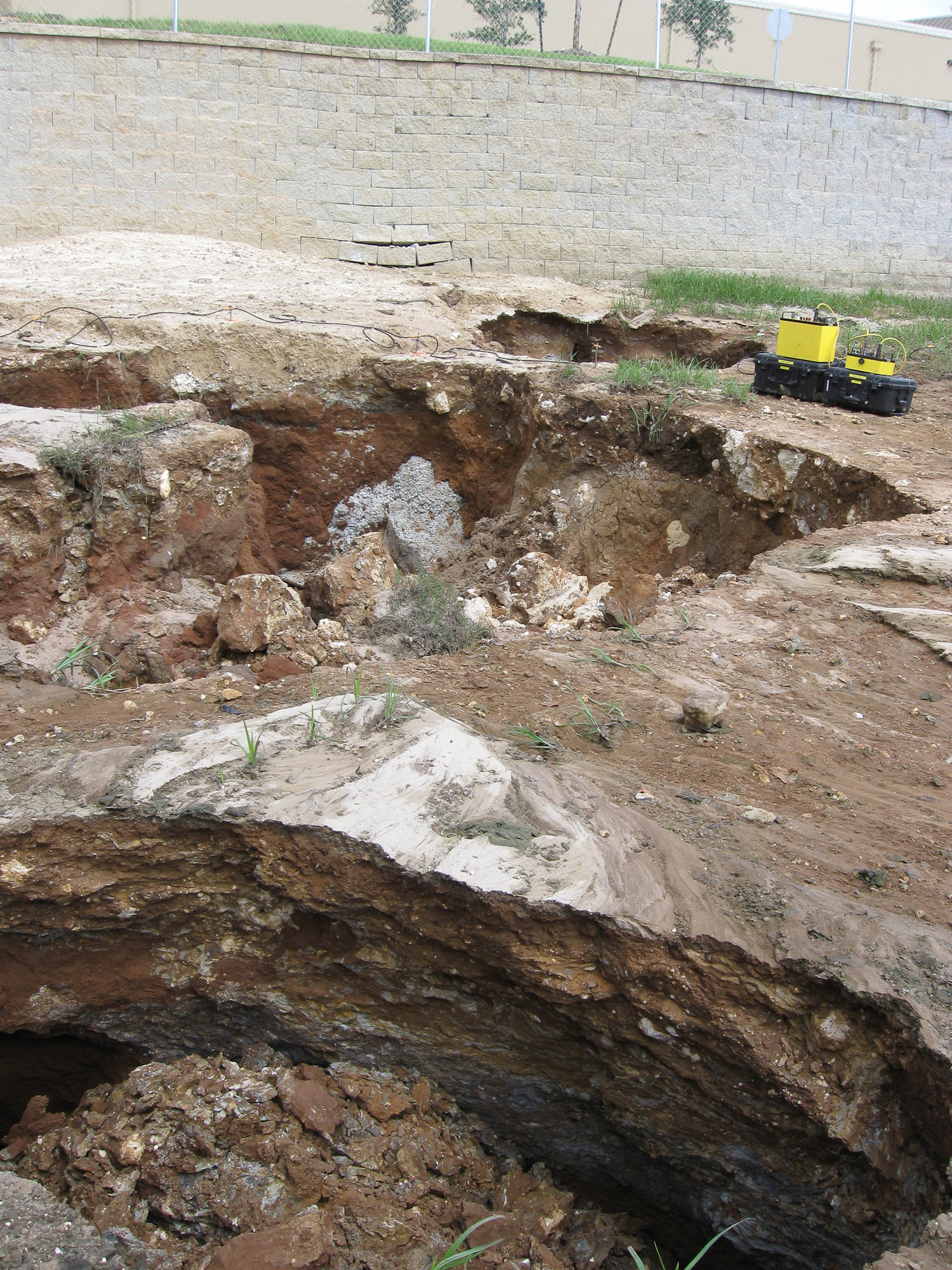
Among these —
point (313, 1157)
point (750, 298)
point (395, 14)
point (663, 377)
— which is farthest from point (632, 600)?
point (395, 14)

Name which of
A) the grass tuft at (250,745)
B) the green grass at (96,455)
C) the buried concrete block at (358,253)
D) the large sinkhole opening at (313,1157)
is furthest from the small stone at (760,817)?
the buried concrete block at (358,253)

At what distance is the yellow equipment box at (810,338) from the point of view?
19.0 ft

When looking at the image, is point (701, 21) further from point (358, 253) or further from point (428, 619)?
point (428, 619)

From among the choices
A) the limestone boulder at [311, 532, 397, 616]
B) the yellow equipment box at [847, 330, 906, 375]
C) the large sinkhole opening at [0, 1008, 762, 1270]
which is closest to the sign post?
the yellow equipment box at [847, 330, 906, 375]

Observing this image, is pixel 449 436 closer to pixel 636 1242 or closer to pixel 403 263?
Result: pixel 403 263

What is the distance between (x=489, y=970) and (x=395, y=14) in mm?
10370

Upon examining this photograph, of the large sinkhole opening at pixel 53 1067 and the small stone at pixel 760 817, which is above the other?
the small stone at pixel 760 817

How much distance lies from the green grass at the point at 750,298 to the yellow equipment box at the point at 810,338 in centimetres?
246

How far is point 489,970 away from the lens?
7.46ft

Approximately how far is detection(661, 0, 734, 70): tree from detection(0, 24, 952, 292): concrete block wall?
1455 millimetres

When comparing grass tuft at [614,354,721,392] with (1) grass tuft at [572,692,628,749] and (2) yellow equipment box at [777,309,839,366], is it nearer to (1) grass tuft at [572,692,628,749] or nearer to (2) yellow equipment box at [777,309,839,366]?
(2) yellow equipment box at [777,309,839,366]

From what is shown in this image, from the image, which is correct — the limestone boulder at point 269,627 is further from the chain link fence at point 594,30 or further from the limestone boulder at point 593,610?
the chain link fence at point 594,30

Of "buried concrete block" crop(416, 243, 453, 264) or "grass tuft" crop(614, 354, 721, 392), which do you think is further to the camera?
"buried concrete block" crop(416, 243, 453, 264)

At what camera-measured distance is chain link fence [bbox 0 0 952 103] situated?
31.2ft
